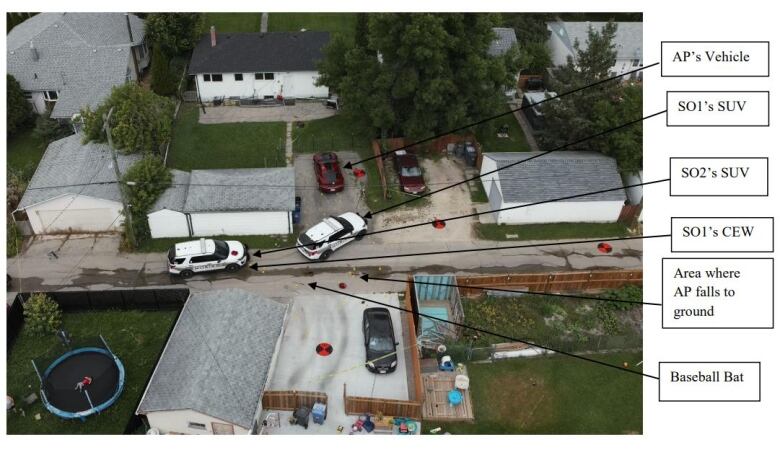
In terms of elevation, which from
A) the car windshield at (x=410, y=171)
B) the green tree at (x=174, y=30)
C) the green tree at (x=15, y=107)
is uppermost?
the green tree at (x=174, y=30)

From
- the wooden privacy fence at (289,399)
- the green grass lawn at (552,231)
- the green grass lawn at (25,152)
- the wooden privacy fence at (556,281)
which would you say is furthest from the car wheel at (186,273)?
the green grass lawn at (552,231)

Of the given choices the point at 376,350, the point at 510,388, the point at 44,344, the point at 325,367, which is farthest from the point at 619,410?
the point at 44,344

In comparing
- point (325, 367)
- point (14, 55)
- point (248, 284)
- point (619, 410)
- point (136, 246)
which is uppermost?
point (14, 55)

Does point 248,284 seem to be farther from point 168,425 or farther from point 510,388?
point 510,388

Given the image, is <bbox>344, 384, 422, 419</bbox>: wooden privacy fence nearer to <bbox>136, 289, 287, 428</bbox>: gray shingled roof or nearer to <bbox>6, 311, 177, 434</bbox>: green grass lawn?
<bbox>136, 289, 287, 428</bbox>: gray shingled roof

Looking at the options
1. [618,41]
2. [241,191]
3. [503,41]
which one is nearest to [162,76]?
[241,191]

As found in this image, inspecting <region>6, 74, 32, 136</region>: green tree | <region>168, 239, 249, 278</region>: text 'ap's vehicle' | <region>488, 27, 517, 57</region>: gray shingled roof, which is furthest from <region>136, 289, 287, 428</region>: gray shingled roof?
<region>488, 27, 517, 57</region>: gray shingled roof

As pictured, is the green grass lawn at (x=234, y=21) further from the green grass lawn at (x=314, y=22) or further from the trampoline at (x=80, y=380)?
the trampoline at (x=80, y=380)
